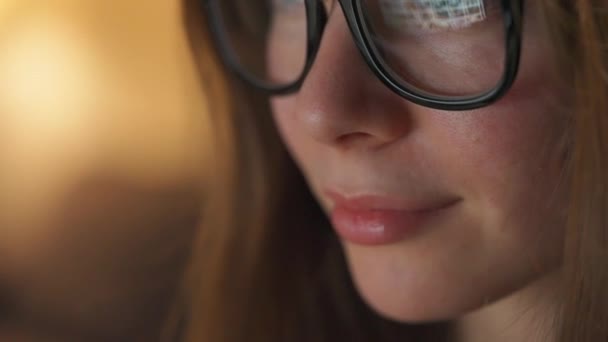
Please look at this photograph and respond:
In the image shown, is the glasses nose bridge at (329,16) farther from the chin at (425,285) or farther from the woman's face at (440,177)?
the chin at (425,285)

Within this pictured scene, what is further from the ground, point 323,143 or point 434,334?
point 323,143

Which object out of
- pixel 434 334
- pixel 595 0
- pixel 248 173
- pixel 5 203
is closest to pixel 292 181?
pixel 248 173

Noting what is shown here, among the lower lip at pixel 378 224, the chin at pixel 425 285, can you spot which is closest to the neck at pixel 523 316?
the chin at pixel 425 285

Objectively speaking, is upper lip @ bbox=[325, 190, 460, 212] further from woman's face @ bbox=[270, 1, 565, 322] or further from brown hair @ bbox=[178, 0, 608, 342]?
brown hair @ bbox=[178, 0, 608, 342]

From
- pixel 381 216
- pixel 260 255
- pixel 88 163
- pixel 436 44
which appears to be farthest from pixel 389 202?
pixel 88 163

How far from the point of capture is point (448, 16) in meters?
0.61

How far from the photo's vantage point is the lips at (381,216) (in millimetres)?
689

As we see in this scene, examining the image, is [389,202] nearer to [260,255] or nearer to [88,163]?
[260,255]

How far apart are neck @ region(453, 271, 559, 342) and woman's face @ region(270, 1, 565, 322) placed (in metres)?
0.02

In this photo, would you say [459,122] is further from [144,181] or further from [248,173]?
[144,181]

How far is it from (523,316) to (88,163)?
0.96 metres

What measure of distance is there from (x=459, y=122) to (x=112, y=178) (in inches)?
36.8

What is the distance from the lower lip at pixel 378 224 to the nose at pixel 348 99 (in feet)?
0.25

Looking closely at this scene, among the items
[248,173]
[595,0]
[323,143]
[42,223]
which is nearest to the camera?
[595,0]
